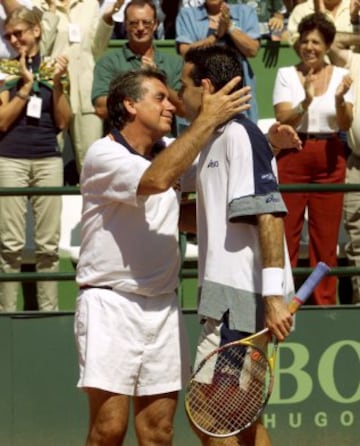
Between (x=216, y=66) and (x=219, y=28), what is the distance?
4.57 meters

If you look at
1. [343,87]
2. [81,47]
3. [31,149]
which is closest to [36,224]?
[31,149]

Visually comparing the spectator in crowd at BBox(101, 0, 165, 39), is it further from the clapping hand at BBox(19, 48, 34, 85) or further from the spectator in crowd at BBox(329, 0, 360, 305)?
the clapping hand at BBox(19, 48, 34, 85)

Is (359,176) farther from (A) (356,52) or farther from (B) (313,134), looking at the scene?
(A) (356,52)

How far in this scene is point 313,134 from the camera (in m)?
8.79

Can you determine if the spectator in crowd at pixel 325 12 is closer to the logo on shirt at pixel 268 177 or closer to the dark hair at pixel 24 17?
the dark hair at pixel 24 17

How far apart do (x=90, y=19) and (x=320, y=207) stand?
9.11 feet

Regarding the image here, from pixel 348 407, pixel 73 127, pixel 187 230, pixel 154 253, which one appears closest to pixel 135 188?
pixel 154 253

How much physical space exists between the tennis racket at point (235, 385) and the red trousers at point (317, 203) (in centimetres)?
316

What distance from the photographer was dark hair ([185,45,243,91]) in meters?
5.48

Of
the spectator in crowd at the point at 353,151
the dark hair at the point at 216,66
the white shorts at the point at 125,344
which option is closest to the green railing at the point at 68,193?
the spectator in crowd at the point at 353,151

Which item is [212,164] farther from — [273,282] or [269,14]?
[269,14]

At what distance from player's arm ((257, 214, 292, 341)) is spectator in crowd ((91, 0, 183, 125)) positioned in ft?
12.9

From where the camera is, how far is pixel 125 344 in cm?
574

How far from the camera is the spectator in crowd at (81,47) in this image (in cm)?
998
